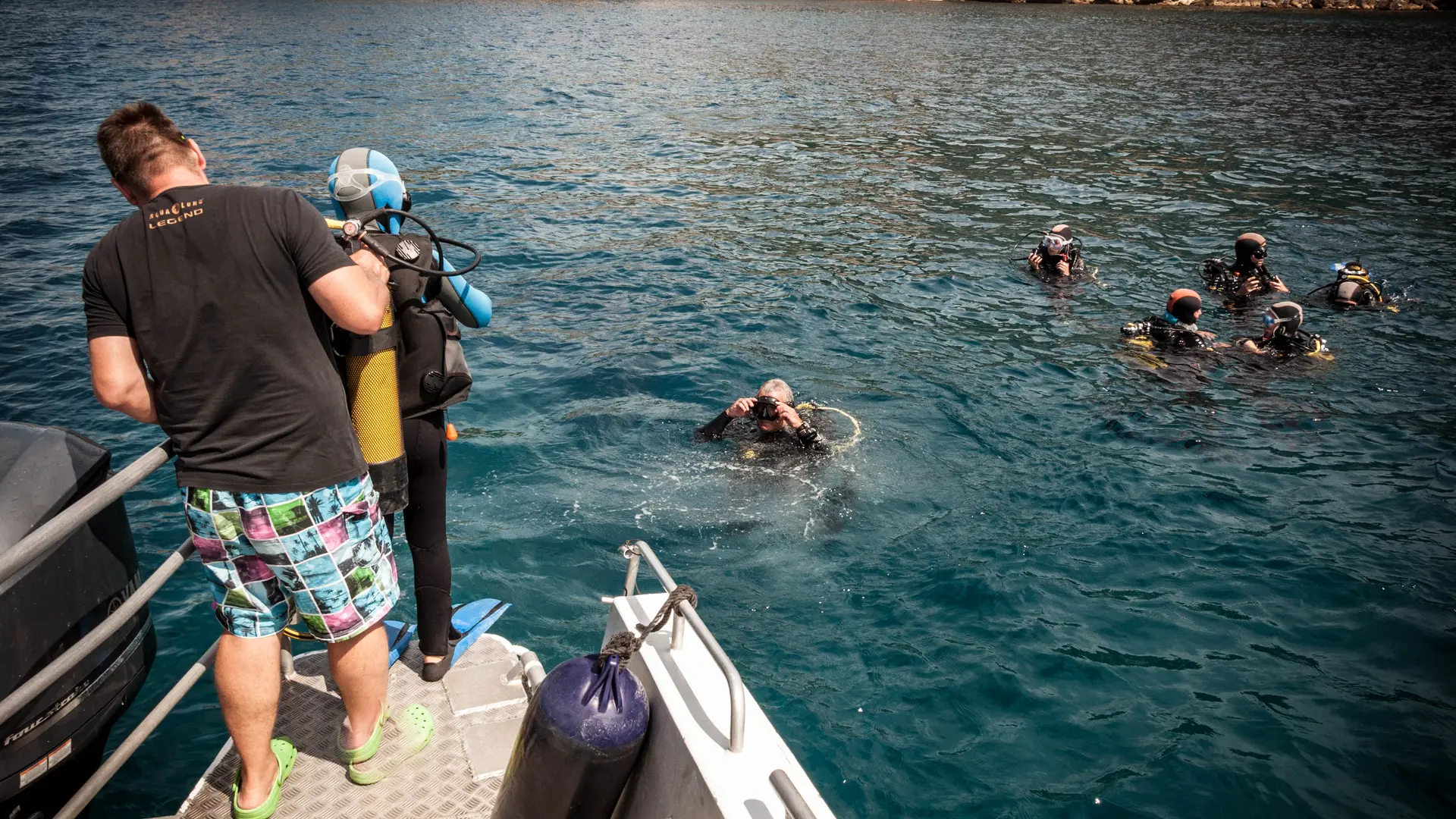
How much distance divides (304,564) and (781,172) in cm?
1804

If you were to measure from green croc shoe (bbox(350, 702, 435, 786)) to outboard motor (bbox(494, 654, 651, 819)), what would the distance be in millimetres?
862

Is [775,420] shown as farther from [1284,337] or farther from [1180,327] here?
[1284,337]

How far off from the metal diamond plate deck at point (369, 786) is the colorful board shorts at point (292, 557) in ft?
2.50

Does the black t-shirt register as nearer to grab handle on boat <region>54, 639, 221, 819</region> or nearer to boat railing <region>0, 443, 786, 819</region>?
boat railing <region>0, 443, 786, 819</region>

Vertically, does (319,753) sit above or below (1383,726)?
above

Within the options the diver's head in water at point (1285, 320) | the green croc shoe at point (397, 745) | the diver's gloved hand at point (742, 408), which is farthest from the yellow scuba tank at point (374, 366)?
the diver's head in water at point (1285, 320)

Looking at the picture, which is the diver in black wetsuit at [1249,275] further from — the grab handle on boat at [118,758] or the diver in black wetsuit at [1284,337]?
the grab handle on boat at [118,758]

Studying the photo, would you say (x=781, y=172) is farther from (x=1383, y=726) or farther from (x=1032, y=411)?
(x=1383, y=726)

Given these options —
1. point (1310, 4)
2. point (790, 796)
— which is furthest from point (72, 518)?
point (1310, 4)

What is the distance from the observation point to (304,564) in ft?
9.72

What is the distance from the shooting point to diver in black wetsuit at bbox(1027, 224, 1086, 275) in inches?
504

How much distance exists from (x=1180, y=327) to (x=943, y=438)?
3596mm

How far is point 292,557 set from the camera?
2934 millimetres

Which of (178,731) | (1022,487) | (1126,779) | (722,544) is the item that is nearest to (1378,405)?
(1022,487)
